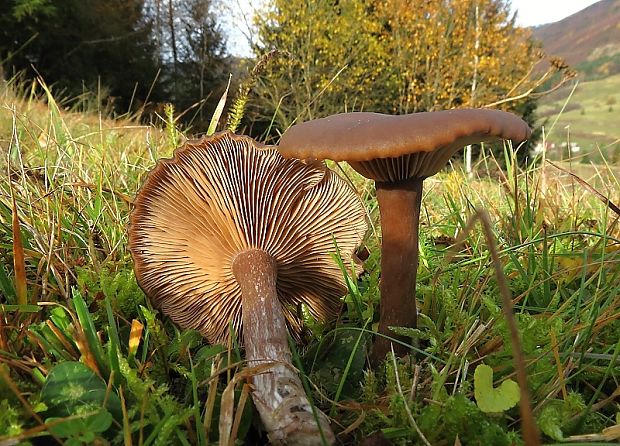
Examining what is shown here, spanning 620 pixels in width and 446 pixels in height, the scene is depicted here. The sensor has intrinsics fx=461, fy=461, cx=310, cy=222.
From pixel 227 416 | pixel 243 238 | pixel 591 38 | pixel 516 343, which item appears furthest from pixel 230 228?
pixel 591 38

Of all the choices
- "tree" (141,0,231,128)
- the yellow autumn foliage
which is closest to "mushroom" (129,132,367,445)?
the yellow autumn foliage

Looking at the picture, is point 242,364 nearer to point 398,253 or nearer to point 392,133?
point 398,253

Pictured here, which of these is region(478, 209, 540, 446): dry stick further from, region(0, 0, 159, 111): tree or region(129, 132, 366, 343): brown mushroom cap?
region(0, 0, 159, 111): tree

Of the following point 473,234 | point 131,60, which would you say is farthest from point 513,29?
point 473,234

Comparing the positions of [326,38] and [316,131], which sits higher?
[326,38]

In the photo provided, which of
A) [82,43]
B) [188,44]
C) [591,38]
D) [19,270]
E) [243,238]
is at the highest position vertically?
[591,38]

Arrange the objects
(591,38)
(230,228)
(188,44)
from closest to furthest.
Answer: (230,228)
(188,44)
(591,38)

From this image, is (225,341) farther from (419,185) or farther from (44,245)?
(419,185)
